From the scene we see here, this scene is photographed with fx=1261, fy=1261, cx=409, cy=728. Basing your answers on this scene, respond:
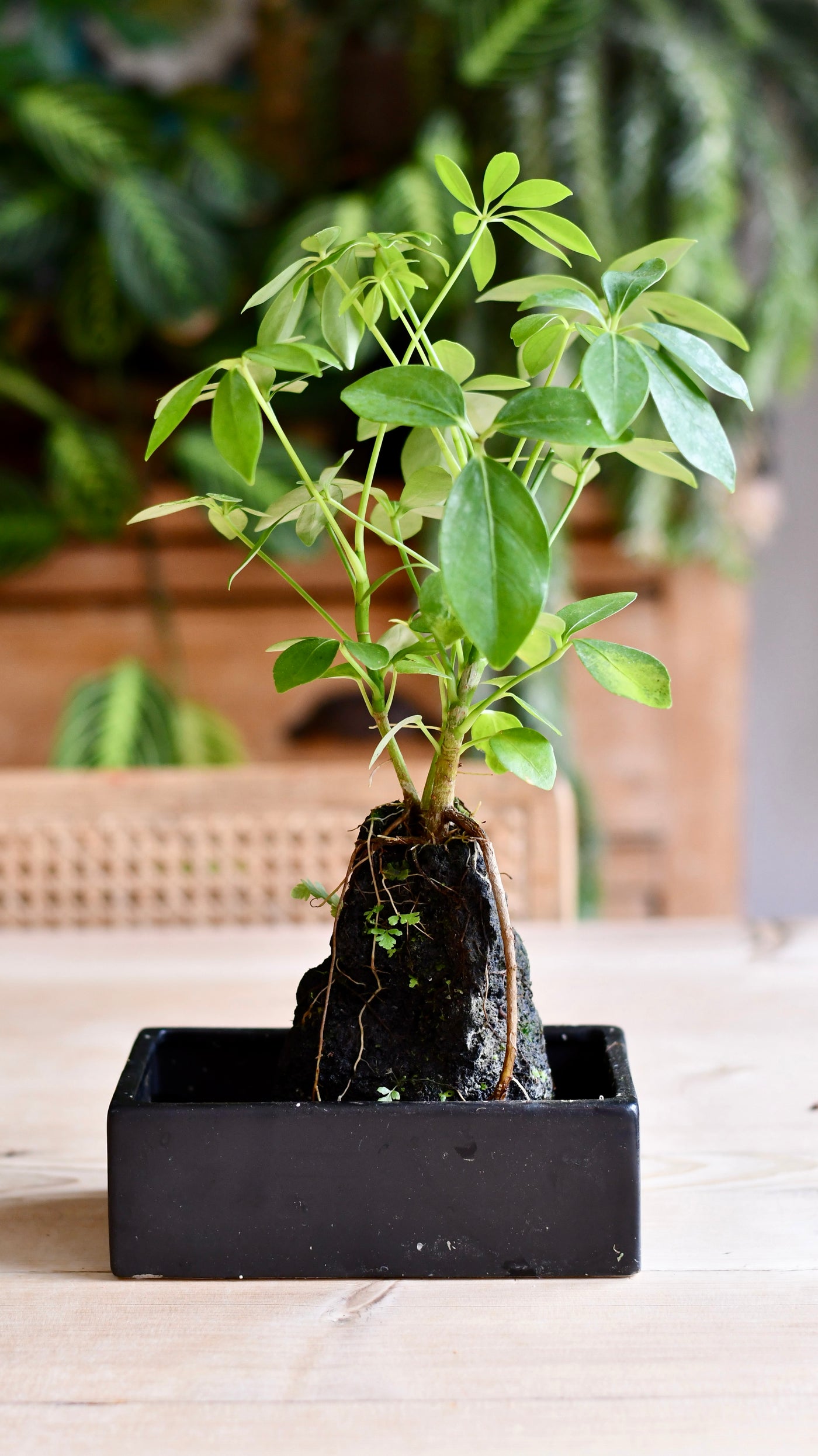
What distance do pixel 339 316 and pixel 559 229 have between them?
85mm

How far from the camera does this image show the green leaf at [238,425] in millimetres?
407

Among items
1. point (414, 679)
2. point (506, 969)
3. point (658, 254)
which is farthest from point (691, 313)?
point (414, 679)

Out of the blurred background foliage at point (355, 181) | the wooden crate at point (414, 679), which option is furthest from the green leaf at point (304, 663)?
the wooden crate at point (414, 679)

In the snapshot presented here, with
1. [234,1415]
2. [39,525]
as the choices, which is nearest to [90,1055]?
[234,1415]

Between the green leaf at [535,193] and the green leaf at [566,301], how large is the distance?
0.04 m

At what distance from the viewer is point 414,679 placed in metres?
2.18

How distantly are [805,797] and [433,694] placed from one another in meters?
0.98

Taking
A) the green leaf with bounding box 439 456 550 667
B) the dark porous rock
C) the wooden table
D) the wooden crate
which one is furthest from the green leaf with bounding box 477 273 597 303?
the wooden crate

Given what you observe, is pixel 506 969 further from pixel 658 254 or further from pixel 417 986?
pixel 658 254

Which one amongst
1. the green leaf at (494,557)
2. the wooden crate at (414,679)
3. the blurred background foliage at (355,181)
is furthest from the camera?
the wooden crate at (414,679)

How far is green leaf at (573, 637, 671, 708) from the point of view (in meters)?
0.47

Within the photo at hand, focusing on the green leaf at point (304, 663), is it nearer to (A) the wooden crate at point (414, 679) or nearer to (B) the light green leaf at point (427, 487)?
(B) the light green leaf at point (427, 487)

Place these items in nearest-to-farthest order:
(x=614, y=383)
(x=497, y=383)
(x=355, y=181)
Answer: (x=614, y=383) → (x=497, y=383) → (x=355, y=181)

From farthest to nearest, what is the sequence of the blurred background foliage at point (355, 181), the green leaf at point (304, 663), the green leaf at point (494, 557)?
the blurred background foliage at point (355, 181) < the green leaf at point (304, 663) < the green leaf at point (494, 557)
